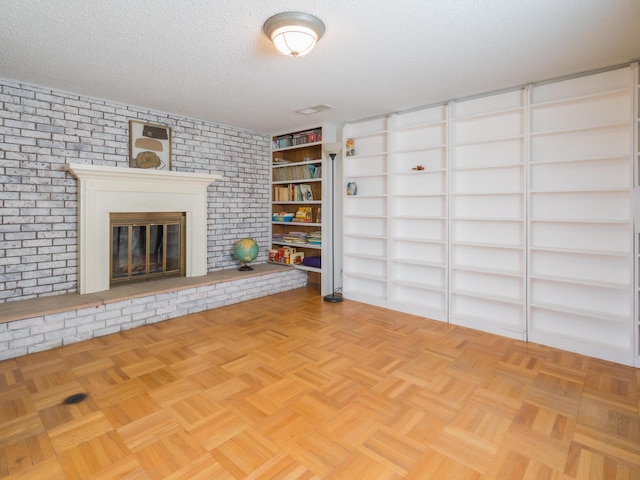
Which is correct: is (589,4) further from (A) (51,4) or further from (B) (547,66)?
(A) (51,4)

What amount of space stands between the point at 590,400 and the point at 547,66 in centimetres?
247

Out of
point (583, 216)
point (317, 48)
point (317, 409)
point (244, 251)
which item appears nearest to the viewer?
point (317, 409)

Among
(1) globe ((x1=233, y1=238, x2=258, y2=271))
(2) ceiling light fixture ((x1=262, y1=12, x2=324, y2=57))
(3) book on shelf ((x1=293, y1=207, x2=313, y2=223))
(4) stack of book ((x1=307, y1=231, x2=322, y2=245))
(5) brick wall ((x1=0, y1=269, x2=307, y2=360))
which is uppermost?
(2) ceiling light fixture ((x1=262, y1=12, x2=324, y2=57))

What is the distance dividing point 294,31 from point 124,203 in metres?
2.74

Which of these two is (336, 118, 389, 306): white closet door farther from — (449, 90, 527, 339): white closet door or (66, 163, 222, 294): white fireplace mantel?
(66, 163, 222, 294): white fireplace mantel

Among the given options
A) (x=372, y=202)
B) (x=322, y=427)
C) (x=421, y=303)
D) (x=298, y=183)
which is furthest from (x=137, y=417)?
(x=298, y=183)

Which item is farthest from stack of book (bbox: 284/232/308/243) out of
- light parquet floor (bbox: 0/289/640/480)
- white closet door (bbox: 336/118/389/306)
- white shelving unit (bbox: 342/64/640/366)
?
light parquet floor (bbox: 0/289/640/480)

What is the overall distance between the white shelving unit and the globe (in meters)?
1.49

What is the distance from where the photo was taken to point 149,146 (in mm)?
4152

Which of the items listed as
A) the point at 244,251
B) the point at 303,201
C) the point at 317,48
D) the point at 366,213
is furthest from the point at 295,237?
the point at 317,48

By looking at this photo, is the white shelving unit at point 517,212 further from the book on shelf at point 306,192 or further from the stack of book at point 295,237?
the stack of book at point 295,237

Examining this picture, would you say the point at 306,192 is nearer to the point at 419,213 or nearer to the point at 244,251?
the point at 244,251

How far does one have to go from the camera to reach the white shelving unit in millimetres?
2850

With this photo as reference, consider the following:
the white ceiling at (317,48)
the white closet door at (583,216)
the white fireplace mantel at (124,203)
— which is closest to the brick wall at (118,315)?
the white fireplace mantel at (124,203)
